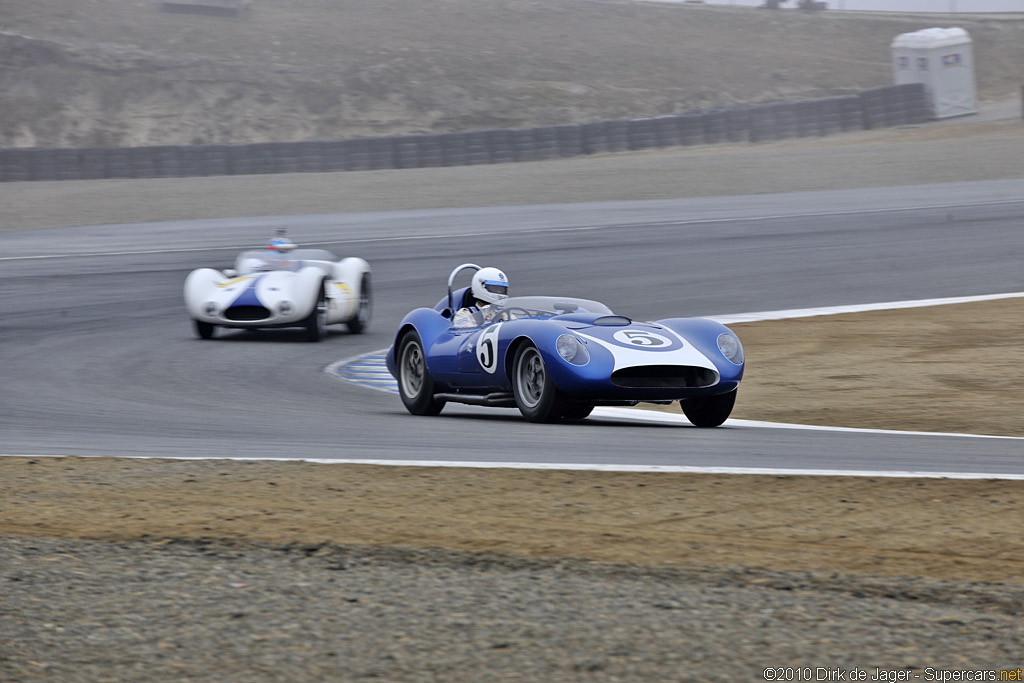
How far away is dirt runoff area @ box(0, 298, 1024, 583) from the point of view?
4816 mm

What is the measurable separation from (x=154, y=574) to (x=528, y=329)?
4.30 m

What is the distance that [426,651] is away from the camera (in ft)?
12.3

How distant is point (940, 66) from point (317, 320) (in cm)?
3973

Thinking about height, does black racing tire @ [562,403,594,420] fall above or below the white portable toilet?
below

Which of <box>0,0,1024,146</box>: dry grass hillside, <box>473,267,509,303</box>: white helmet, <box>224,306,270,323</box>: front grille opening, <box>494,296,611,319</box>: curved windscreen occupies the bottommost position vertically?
<box>224,306,270,323</box>: front grille opening

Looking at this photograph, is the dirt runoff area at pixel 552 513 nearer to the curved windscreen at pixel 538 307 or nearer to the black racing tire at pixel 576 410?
the black racing tire at pixel 576 410

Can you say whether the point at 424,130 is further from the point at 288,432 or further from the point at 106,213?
the point at 288,432

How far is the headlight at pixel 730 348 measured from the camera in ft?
28.0

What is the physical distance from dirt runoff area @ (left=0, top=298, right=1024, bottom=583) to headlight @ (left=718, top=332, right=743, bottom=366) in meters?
2.45

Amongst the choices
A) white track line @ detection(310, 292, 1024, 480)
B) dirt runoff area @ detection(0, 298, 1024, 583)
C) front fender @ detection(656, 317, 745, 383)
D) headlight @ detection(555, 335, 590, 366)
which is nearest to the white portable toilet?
white track line @ detection(310, 292, 1024, 480)

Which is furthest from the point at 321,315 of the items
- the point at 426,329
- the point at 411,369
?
the point at 426,329

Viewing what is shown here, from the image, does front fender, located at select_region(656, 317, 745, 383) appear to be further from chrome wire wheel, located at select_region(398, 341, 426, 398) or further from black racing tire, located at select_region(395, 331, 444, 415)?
chrome wire wheel, located at select_region(398, 341, 426, 398)

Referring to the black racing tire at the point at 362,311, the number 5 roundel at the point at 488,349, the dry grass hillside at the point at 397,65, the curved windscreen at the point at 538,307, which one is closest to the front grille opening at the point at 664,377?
the number 5 roundel at the point at 488,349

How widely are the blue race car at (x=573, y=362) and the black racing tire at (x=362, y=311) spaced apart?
633 centimetres
